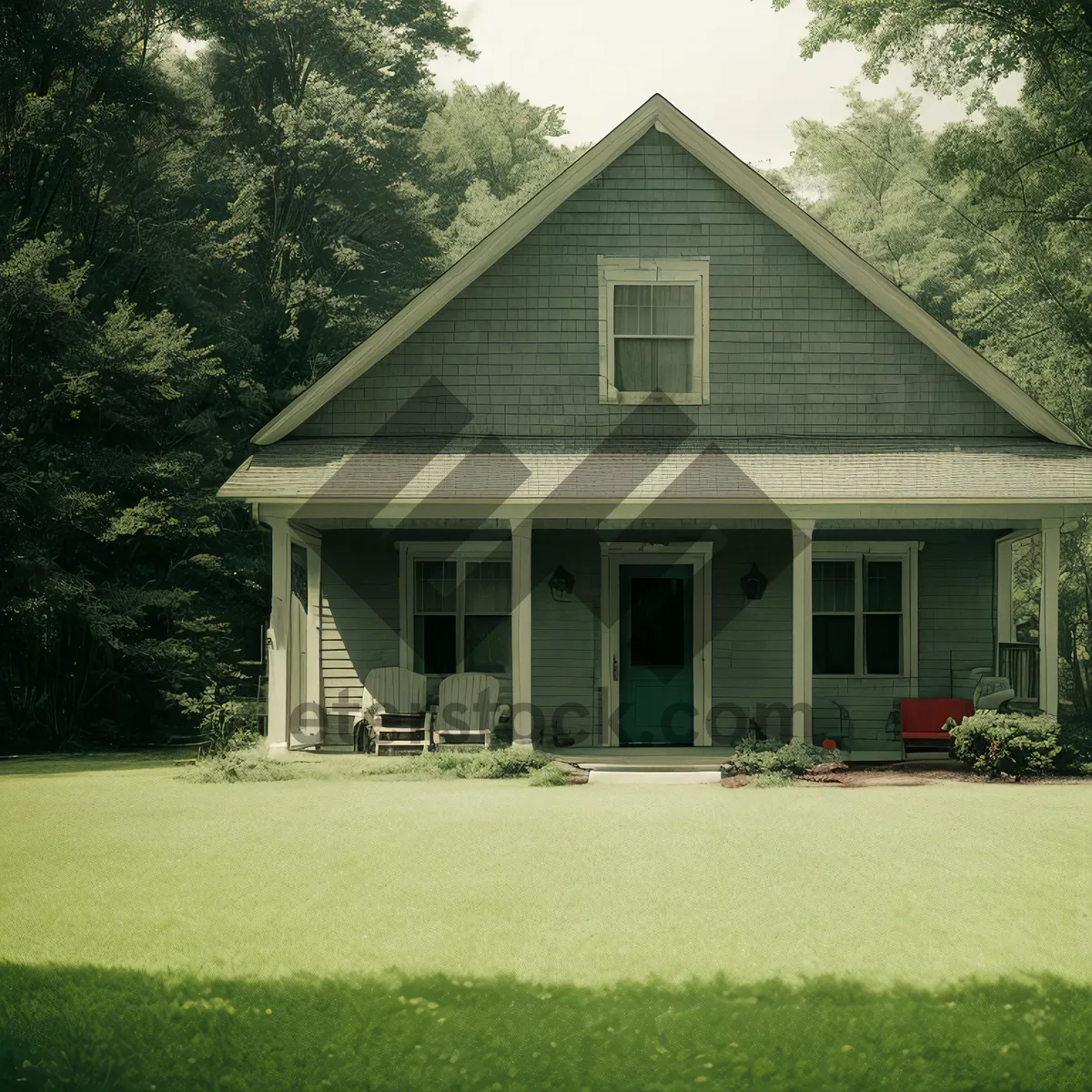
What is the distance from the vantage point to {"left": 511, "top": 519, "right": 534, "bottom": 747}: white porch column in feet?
50.4

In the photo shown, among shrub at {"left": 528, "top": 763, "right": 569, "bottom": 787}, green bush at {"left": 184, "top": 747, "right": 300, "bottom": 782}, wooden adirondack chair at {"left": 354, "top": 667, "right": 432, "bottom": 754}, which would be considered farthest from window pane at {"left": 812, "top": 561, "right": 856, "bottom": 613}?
green bush at {"left": 184, "top": 747, "right": 300, "bottom": 782}

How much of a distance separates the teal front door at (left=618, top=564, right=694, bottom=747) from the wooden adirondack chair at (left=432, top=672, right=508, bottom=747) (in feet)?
6.86

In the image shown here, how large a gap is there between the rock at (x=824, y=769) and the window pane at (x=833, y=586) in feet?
10.9

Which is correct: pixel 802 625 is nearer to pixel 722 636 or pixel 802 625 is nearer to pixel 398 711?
pixel 722 636

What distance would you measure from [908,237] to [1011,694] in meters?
29.9


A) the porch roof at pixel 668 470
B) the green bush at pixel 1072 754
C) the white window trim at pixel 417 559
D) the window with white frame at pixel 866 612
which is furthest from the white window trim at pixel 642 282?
the green bush at pixel 1072 754

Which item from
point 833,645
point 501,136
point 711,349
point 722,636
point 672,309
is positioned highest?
point 501,136

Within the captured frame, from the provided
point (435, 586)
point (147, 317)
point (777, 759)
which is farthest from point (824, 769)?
point (147, 317)

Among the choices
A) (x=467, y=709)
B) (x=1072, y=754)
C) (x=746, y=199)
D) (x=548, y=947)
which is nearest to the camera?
(x=548, y=947)

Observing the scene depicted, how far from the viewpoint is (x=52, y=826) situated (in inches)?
472

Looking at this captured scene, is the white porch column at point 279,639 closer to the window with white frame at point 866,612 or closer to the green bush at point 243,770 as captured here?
the green bush at point 243,770

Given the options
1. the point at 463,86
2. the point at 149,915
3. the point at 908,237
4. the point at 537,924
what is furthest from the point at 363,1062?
the point at 463,86

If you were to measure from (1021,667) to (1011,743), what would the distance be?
5.65 feet

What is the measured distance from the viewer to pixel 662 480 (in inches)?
622
